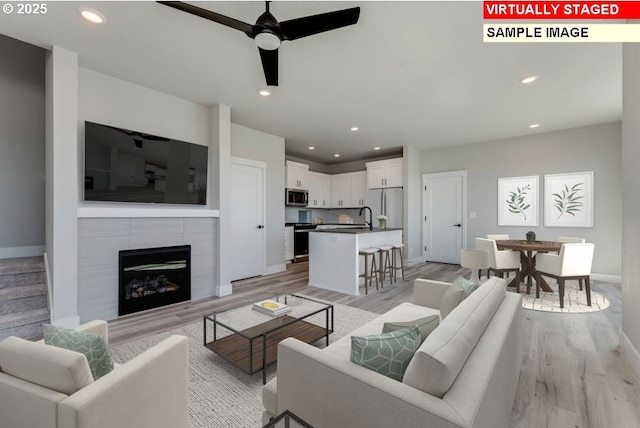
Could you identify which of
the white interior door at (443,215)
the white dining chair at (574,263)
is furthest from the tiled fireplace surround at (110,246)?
the white interior door at (443,215)

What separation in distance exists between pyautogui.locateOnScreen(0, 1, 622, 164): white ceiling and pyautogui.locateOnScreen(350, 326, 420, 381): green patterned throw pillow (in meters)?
2.29

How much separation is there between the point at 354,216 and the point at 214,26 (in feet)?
19.8

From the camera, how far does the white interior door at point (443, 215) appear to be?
6168 mm

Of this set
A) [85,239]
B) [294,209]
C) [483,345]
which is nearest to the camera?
[483,345]

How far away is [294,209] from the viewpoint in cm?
727

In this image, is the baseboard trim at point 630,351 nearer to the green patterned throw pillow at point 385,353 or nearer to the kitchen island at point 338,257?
the green patterned throw pillow at point 385,353

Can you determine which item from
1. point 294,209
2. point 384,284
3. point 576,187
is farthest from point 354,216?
point 576,187

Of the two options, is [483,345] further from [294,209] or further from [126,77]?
[294,209]

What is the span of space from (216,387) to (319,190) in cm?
601

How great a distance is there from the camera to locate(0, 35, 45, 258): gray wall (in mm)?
3410

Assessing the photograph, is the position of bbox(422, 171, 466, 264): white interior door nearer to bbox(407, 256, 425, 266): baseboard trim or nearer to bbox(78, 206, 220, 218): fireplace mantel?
bbox(407, 256, 425, 266): baseboard trim

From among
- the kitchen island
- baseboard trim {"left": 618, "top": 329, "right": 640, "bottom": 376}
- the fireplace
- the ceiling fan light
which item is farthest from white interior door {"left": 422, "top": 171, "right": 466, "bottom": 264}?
the ceiling fan light

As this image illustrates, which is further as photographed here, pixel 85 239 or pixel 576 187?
pixel 576 187

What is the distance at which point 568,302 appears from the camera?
3514 mm
